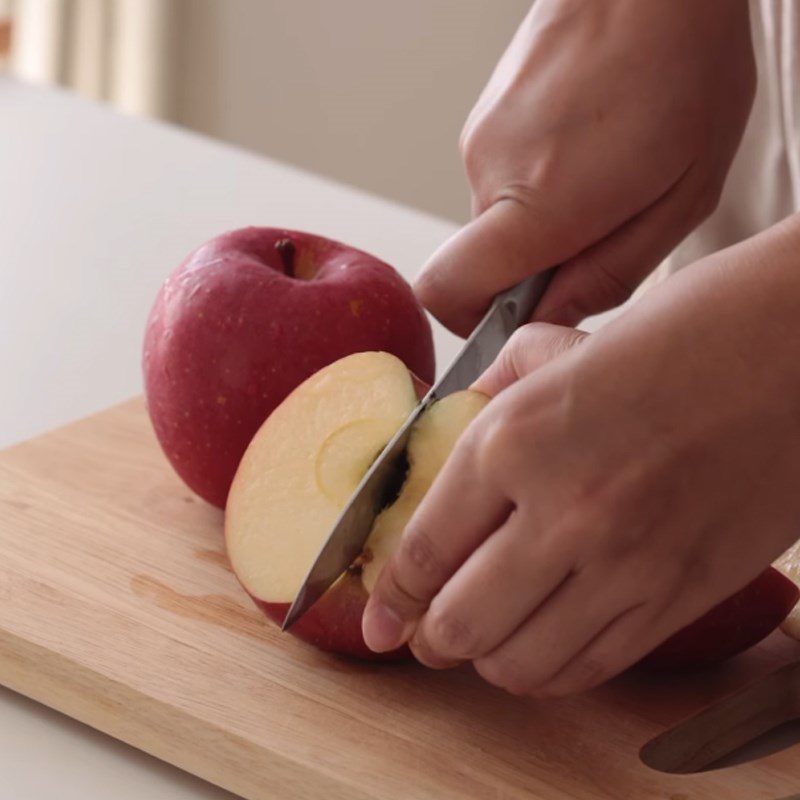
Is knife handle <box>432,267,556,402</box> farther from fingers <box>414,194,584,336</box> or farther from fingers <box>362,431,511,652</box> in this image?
fingers <box>362,431,511,652</box>

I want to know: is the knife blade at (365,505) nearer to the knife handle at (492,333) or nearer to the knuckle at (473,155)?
the knife handle at (492,333)

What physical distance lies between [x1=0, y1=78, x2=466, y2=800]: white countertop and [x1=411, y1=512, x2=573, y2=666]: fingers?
8.5 inches

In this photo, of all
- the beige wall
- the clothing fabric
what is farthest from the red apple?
the beige wall

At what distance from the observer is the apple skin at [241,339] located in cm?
91

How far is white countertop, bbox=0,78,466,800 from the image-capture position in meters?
1.20

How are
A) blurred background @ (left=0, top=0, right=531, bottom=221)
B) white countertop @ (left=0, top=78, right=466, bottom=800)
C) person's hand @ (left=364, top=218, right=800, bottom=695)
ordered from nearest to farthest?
1. person's hand @ (left=364, top=218, right=800, bottom=695)
2. white countertop @ (left=0, top=78, right=466, bottom=800)
3. blurred background @ (left=0, top=0, right=531, bottom=221)

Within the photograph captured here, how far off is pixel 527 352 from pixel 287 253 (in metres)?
0.26

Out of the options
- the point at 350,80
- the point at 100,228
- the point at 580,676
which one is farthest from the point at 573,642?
the point at 350,80

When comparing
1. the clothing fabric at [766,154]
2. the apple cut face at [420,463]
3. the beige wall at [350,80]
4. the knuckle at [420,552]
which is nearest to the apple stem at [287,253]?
the apple cut face at [420,463]

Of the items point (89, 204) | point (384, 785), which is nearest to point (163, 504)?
point (384, 785)

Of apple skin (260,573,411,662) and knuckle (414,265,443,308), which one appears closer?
apple skin (260,573,411,662)

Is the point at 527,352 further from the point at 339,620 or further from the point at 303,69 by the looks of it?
the point at 303,69

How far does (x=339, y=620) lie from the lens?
80cm

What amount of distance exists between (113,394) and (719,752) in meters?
0.59
